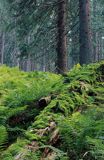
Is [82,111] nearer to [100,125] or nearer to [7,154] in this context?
[100,125]

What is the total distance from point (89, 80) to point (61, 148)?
1.65 metres

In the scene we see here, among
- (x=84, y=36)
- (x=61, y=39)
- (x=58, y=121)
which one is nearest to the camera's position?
(x=58, y=121)

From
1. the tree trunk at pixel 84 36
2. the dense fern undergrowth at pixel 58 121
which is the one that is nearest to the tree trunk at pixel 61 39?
the tree trunk at pixel 84 36

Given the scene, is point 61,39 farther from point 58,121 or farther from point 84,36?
point 58,121

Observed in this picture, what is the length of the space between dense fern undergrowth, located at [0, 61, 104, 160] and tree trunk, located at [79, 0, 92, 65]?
7.53 meters

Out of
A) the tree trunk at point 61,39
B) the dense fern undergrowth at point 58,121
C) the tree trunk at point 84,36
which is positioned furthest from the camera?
the tree trunk at point 61,39

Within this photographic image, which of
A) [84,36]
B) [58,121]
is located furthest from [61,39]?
[58,121]

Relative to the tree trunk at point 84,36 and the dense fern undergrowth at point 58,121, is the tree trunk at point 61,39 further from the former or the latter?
the dense fern undergrowth at point 58,121

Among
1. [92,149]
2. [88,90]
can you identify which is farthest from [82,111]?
[92,149]

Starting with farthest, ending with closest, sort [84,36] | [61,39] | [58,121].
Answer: [61,39] → [84,36] → [58,121]

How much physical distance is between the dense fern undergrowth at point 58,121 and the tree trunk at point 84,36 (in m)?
7.53

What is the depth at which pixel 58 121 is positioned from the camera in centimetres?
300

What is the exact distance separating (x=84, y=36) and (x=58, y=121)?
31.4 feet

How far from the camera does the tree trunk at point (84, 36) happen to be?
40.2ft
